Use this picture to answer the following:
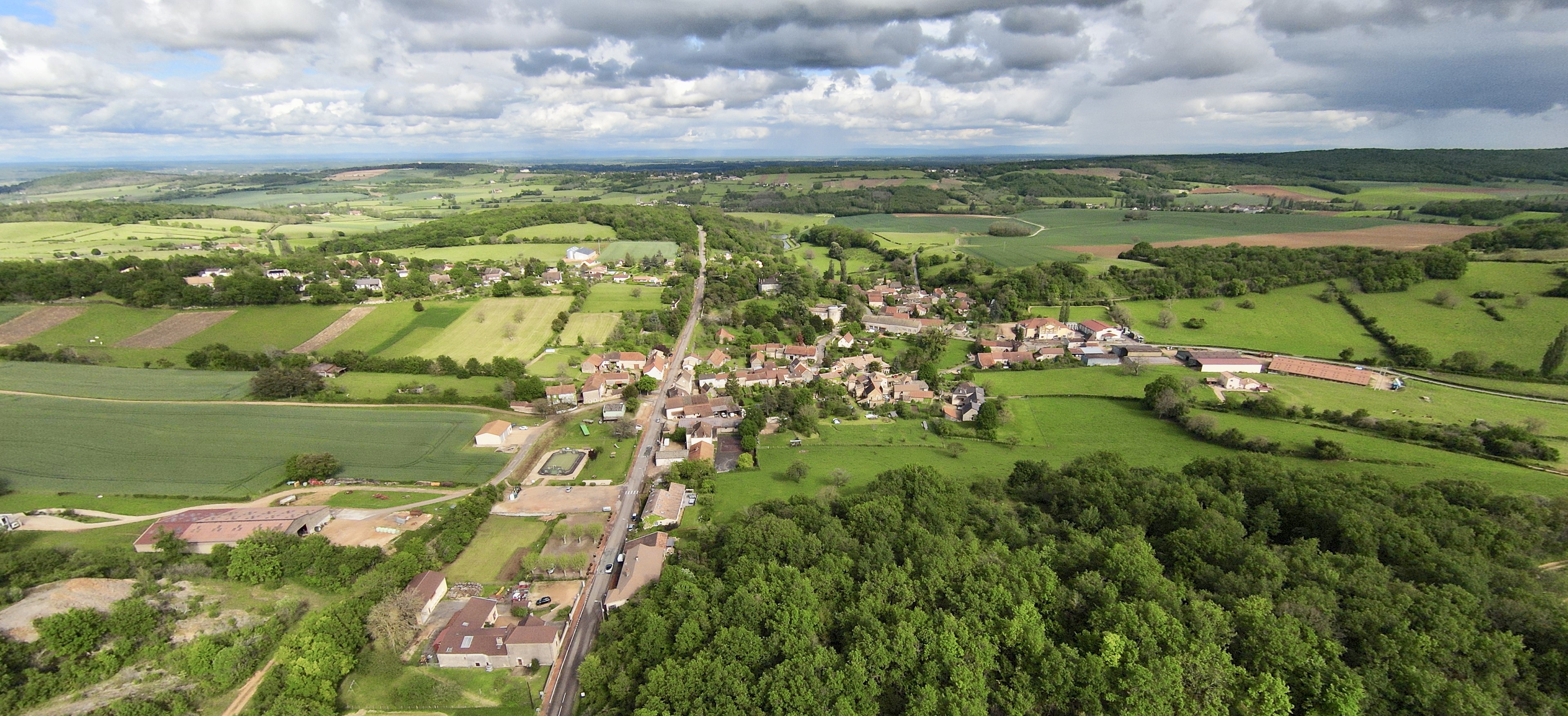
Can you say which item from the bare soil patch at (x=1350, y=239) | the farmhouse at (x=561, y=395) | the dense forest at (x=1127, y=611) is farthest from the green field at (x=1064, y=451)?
the bare soil patch at (x=1350, y=239)

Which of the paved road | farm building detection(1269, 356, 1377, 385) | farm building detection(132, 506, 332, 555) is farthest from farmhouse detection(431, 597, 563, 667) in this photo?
farm building detection(1269, 356, 1377, 385)

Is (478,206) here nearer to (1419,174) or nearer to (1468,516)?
(1468,516)

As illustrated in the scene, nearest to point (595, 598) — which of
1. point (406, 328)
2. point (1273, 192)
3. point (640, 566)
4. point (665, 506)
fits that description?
point (640, 566)

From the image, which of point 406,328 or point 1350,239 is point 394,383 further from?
point 1350,239

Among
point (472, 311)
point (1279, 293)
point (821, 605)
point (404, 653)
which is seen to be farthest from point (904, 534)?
point (1279, 293)

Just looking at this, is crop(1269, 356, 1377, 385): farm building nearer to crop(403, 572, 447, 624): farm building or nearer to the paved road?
the paved road

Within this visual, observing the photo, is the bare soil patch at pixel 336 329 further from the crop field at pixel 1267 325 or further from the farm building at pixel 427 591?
the crop field at pixel 1267 325
